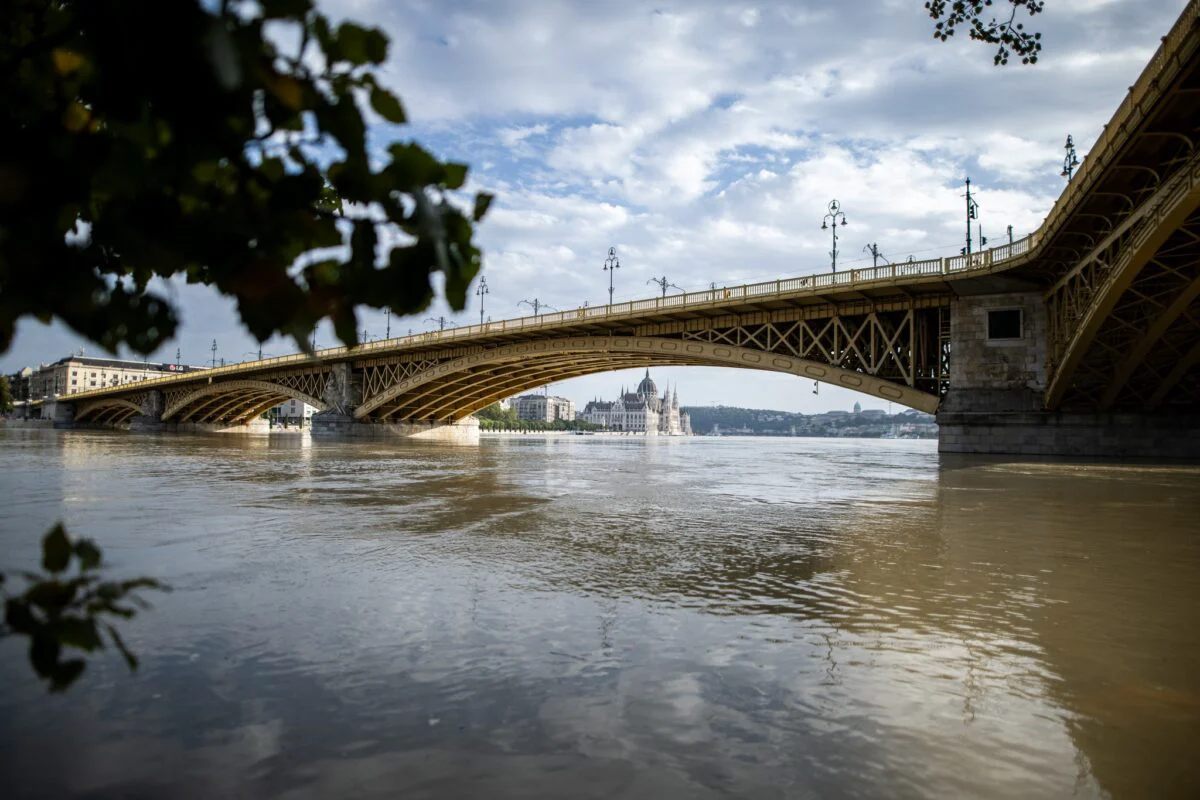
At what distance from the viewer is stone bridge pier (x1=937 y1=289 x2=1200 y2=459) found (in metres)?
27.8

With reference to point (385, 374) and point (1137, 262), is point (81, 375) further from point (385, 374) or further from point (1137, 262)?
point (1137, 262)

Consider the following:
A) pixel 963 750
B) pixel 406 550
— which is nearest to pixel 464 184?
pixel 963 750

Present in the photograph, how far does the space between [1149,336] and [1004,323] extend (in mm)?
6601

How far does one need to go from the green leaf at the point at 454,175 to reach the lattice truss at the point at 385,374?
5295 centimetres

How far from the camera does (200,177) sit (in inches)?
64.7

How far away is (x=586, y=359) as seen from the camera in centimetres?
4944

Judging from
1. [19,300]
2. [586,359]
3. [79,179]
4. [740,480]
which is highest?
[586,359]

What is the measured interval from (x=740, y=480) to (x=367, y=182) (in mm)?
18322

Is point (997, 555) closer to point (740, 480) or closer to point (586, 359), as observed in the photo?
point (740, 480)

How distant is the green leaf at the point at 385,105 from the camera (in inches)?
56.3

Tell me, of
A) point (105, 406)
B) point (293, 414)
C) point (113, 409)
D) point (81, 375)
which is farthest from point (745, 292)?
point (81, 375)

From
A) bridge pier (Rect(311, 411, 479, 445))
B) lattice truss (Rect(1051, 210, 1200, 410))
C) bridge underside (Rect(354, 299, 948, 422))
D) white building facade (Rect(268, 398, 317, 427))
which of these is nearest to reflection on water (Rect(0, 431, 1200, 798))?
lattice truss (Rect(1051, 210, 1200, 410))

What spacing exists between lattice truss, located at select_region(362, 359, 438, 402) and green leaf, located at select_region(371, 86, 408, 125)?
53.0 meters

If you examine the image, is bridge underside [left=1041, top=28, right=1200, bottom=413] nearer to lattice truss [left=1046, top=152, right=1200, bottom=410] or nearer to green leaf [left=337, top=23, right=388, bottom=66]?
lattice truss [left=1046, top=152, right=1200, bottom=410]
